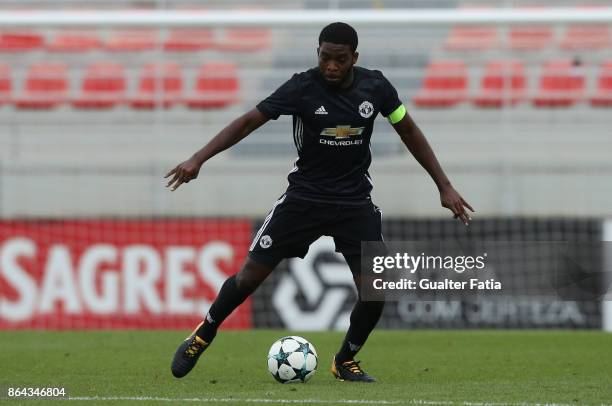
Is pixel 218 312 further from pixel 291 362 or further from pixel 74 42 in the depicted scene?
pixel 74 42

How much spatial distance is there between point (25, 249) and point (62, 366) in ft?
14.1

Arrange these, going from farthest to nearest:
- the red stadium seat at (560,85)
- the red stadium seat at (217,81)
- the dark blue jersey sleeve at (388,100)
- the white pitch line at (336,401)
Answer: the red stadium seat at (217,81), the red stadium seat at (560,85), the dark blue jersey sleeve at (388,100), the white pitch line at (336,401)

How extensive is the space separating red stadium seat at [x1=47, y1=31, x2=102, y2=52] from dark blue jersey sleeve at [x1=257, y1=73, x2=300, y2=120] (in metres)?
8.95

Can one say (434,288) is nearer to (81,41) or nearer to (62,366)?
(62,366)

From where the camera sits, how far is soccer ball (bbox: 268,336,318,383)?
6.83m

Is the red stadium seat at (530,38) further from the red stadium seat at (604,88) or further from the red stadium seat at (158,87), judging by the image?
the red stadium seat at (158,87)

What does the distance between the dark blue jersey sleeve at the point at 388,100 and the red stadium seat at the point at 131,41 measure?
27.9ft

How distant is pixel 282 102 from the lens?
6.61 meters

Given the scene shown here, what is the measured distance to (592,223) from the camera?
12023 mm

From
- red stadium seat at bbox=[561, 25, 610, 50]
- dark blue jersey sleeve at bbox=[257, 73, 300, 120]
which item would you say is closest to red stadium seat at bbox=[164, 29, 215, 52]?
red stadium seat at bbox=[561, 25, 610, 50]

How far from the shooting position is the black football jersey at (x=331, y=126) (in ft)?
21.7

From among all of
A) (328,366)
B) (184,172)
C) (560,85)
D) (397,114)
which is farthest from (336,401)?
(560,85)

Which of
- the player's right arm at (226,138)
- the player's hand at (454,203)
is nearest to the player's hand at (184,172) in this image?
the player's right arm at (226,138)

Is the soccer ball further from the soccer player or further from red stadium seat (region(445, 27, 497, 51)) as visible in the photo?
red stadium seat (region(445, 27, 497, 51))
